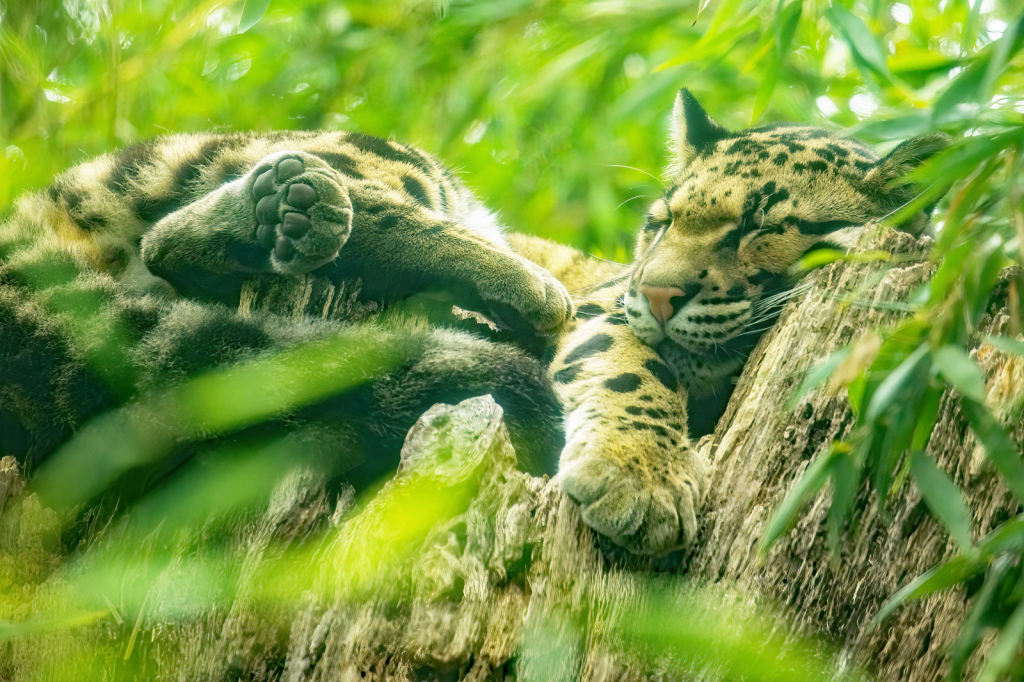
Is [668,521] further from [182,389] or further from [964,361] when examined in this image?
[182,389]

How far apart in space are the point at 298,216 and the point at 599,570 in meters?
1.37

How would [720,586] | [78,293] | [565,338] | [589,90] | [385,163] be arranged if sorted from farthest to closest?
[589,90] → [385,163] → [565,338] → [78,293] → [720,586]

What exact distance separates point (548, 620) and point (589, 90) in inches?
118

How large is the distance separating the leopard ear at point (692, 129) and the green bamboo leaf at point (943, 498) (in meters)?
1.98

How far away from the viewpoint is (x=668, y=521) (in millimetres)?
1751

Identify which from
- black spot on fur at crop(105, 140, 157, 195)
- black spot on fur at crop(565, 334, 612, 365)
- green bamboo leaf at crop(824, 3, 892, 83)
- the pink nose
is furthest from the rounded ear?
black spot on fur at crop(105, 140, 157, 195)

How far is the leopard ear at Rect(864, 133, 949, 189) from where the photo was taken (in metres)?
2.23

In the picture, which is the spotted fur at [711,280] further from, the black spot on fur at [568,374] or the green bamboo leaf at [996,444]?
the green bamboo leaf at [996,444]

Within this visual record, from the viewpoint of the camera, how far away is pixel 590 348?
268 cm

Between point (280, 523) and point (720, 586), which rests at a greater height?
point (720, 586)

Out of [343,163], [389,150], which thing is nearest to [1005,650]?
[343,163]

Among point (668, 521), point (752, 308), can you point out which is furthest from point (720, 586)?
point (752, 308)

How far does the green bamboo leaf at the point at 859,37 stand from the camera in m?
2.01

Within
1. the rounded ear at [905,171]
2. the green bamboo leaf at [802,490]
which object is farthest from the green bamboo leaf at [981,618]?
the rounded ear at [905,171]
